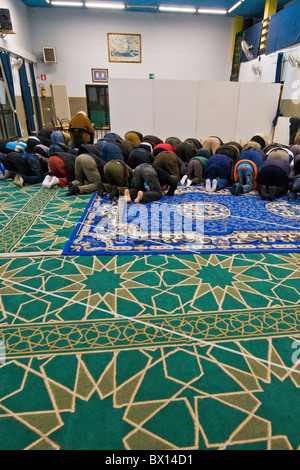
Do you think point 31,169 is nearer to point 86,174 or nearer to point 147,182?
point 86,174

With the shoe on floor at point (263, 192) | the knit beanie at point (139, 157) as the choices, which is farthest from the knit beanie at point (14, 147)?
the shoe on floor at point (263, 192)

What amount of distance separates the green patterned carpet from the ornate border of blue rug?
8.1 inches

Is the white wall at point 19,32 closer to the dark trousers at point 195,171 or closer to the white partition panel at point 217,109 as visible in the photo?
the white partition panel at point 217,109

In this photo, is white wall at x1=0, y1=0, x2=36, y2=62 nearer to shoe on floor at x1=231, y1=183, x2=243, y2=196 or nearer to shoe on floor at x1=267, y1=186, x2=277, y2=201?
shoe on floor at x1=231, y1=183, x2=243, y2=196

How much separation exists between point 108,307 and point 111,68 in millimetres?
11098

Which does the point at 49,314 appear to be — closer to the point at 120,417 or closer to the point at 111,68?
the point at 120,417

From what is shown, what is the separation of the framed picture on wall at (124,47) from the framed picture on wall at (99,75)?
1.57 ft

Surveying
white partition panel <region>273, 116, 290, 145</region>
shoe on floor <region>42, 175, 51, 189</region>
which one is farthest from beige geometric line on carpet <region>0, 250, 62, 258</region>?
white partition panel <region>273, 116, 290, 145</region>

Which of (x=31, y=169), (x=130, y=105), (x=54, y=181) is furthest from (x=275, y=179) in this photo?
(x=130, y=105)

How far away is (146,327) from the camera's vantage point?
1762 mm

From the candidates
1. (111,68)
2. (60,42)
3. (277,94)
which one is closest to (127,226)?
(277,94)

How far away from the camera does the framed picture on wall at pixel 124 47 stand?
10484 millimetres

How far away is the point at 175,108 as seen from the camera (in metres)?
7.43

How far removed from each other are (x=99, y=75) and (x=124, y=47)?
1.34 metres
